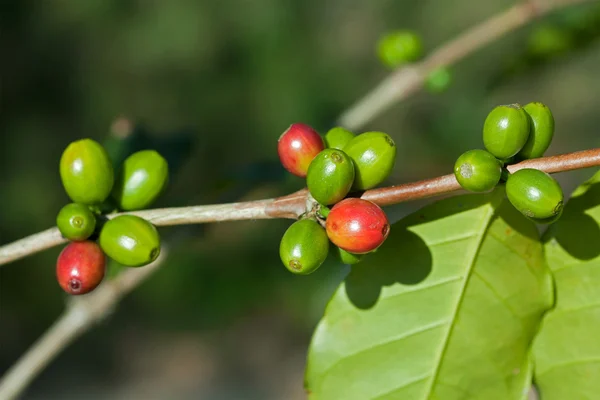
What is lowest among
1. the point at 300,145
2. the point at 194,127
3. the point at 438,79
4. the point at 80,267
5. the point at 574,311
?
the point at 574,311

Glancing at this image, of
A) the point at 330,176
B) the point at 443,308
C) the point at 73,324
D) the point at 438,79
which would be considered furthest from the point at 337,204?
the point at 438,79

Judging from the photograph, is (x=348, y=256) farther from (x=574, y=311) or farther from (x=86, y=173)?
(x=86, y=173)

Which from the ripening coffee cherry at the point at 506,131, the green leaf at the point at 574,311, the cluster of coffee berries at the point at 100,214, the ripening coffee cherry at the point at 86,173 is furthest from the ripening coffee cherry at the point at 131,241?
the green leaf at the point at 574,311

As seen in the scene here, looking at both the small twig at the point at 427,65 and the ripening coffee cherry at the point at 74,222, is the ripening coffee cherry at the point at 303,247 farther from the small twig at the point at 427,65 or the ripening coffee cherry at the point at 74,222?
the small twig at the point at 427,65

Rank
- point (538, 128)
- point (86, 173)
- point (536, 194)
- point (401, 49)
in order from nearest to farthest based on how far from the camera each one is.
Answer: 1. point (536, 194)
2. point (538, 128)
3. point (86, 173)
4. point (401, 49)

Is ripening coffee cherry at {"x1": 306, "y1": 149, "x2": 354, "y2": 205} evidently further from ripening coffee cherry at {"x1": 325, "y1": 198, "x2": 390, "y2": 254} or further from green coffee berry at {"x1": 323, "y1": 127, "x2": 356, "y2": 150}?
green coffee berry at {"x1": 323, "y1": 127, "x2": 356, "y2": 150}

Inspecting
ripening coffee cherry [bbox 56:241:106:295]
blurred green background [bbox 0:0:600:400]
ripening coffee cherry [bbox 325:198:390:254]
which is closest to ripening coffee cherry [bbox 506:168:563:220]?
ripening coffee cherry [bbox 325:198:390:254]
